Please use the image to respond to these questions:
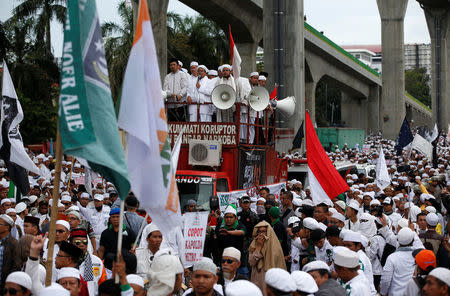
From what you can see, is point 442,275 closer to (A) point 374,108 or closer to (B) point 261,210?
(B) point 261,210

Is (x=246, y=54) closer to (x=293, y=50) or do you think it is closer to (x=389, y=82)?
(x=293, y=50)

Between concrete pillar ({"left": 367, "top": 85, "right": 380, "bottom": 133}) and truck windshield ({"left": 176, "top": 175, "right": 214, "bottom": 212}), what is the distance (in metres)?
70.0

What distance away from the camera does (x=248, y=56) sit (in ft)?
153

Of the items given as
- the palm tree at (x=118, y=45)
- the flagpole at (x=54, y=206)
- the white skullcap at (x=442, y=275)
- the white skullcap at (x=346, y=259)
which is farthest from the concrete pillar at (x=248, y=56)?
the flagpole at (x=54, y=206)

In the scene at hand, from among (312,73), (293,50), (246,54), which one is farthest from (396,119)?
(293,50)

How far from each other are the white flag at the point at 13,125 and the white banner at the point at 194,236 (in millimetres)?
2986

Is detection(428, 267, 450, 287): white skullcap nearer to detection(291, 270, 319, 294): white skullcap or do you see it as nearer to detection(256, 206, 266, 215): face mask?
detection(291, 270, 319, 294): white skullcap

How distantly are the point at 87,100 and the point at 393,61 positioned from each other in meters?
55.9

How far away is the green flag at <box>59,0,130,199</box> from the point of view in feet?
17.2

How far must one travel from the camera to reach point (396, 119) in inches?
2315

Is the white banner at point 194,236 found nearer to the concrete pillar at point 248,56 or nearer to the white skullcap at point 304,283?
the white skullcap at point 304,283

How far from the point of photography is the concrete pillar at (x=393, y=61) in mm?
58656

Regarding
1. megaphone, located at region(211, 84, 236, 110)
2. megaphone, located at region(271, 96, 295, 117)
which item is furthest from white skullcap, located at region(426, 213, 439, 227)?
megaphone, located at region(271, 96, 295, 117)

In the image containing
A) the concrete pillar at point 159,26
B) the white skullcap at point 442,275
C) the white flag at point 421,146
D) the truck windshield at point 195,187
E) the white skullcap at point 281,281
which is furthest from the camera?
the concrete pillar at point 159,26
